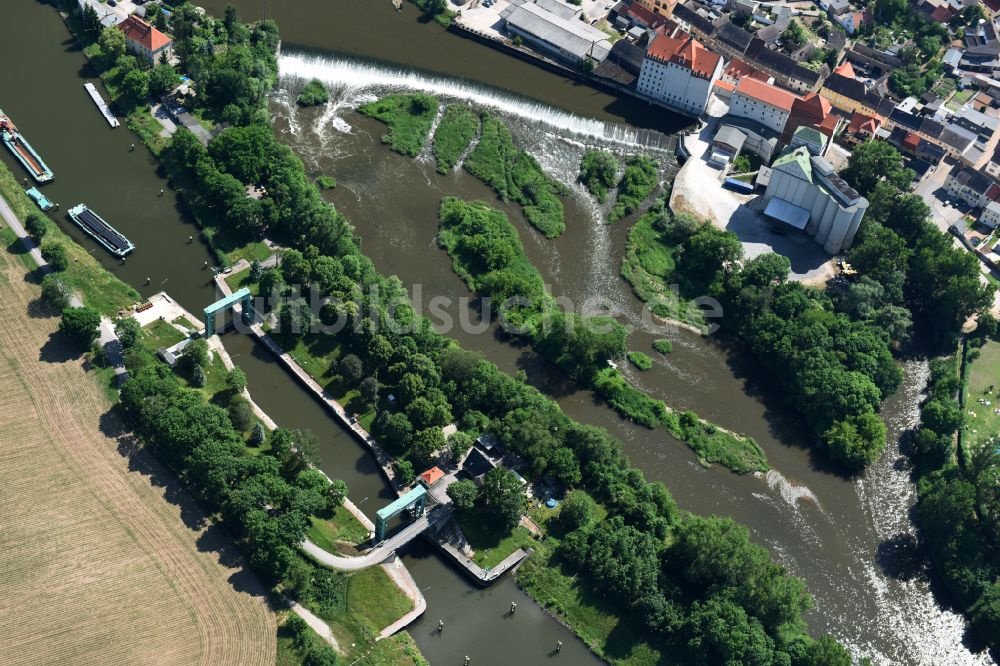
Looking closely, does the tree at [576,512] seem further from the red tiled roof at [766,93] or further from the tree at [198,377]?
the red tiled roof at [766,93]

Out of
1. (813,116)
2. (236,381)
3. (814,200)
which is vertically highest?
(813,116)

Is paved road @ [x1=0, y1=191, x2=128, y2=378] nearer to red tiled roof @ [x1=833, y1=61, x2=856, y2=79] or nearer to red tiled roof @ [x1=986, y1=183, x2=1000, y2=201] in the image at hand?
red tiled roof @ [x1=833, y1=61, x2=856, y2=79]

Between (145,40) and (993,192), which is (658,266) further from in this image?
(145,40)

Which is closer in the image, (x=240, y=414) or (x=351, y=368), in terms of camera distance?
(x=240, y=414)

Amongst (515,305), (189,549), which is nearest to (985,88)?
(515,305)

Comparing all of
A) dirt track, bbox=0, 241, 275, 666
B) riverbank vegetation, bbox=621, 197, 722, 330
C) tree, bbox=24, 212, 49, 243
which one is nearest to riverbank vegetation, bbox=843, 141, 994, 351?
riverbank vegetation, bbox=621, 197, 722, 330

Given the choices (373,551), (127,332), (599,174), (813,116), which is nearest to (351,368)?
(373,551)

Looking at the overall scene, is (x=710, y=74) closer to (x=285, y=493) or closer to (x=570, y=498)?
(x=570, y=498)
